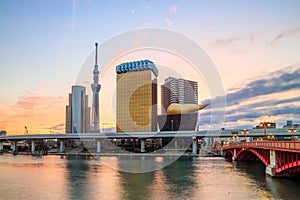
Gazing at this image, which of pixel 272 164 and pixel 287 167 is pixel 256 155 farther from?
pixel 287 167

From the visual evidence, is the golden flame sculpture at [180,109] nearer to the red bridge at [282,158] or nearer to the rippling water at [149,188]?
the red bridge at [282,158]

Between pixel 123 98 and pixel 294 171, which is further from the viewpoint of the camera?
pixel 123 98

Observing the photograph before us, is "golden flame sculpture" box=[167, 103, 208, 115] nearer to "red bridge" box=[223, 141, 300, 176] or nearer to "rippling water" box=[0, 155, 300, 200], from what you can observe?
"red bridge" box=[223, 141, 300, 176]

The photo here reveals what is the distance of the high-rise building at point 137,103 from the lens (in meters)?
158

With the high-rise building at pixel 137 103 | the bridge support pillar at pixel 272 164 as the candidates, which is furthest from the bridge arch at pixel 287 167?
the high-rise building at pixel 137 103

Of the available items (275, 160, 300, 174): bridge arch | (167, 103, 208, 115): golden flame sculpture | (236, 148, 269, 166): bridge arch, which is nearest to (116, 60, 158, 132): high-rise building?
(167, 103, 208, 115): golden flame sculpture

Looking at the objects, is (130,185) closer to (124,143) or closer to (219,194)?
(219,194)

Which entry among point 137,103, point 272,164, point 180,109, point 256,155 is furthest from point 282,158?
point 180,109

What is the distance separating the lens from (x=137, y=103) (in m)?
160

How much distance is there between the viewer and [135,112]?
162625 millimetres

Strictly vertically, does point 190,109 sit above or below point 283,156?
above

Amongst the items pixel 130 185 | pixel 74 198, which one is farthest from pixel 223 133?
pixel 74 198

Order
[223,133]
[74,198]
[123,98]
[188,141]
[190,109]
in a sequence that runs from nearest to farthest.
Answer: [74,198], [223,133], [188,141], [123,98], [190,109]

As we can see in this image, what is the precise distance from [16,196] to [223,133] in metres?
93.4
